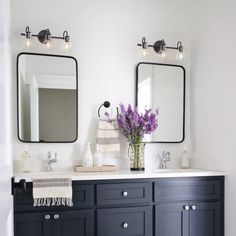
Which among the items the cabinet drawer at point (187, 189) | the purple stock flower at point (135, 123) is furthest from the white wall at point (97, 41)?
the cabinet drawer at point (187, 189)

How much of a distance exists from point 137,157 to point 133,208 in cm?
51

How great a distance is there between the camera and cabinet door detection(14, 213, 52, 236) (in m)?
2.28

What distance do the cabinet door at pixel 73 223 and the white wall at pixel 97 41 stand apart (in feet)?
1.83

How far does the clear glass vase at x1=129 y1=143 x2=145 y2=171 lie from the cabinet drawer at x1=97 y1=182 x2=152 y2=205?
35 cm

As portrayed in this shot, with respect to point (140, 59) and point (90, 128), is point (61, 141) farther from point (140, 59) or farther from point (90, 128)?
point (140, 59)

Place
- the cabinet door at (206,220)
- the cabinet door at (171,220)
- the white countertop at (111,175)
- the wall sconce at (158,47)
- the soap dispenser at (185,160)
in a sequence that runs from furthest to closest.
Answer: the soap dispenser at (185,160) → the wall sconce at (158,47) → the cabinet door at (206,220) → the cabinet door at (171,220) → the white countertop at (111,175)

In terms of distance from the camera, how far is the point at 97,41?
2.98 metres

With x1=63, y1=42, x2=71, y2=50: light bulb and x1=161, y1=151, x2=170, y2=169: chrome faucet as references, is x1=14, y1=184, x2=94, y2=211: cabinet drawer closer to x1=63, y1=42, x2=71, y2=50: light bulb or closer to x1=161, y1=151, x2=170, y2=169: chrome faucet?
x1=161, y1=151, x2=170, y2=169: chrome faucet

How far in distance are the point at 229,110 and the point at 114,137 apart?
99cm

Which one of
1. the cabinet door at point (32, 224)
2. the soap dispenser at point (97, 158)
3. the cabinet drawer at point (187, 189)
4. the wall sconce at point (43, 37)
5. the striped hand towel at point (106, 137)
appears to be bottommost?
the cabinet door at point (32, 224)

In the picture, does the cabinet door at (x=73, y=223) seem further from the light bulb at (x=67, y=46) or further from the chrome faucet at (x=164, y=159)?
the light bulb at (x=67, y=46)

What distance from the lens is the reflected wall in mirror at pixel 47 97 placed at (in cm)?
276

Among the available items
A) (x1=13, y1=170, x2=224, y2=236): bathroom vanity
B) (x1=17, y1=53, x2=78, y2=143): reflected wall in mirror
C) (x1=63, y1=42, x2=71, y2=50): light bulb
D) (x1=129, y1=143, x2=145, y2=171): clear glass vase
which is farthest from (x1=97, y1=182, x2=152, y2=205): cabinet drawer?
(x1=63, y1=42, x2=71, y2=50): light bulb

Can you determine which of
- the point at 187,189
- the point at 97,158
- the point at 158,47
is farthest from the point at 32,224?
the point at 158,47
